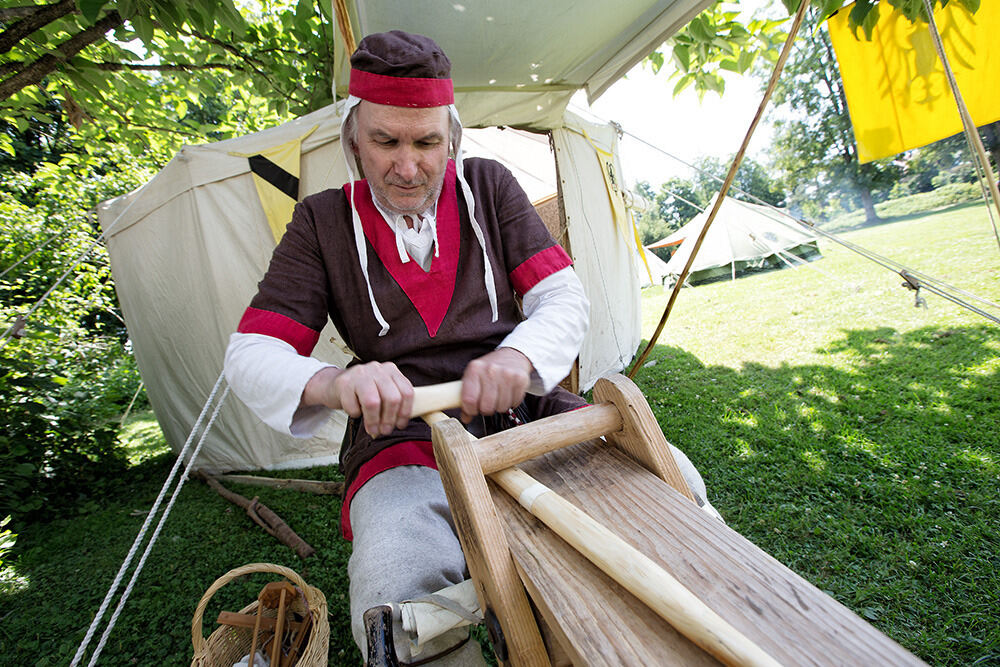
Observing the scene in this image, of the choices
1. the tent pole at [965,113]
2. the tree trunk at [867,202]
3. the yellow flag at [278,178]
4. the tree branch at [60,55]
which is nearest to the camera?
the tent pole at [965,113]

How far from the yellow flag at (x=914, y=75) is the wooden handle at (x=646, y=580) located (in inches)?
94.1

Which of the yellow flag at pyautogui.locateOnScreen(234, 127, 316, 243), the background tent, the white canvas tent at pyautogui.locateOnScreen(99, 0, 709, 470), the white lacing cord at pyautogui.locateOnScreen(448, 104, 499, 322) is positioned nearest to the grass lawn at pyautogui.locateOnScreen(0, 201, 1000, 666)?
the white canvas tent at pyautogui.locateOnScreen(99, 0, 709, 470)

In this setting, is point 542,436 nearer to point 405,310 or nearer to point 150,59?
point 405,310

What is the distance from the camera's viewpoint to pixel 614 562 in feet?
1.87

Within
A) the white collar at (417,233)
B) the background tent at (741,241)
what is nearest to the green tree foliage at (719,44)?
the white collar at (417,233)

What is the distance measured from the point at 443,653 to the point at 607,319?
4444mm

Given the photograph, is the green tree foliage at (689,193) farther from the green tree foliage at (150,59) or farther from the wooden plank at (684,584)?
the wooden plank at (684,584)

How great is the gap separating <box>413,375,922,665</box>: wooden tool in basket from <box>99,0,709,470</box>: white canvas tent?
2208 mm

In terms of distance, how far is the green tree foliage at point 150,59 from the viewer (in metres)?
2.09

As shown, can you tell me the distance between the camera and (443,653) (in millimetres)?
792

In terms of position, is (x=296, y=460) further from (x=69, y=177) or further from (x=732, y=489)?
(x=69, y=177)

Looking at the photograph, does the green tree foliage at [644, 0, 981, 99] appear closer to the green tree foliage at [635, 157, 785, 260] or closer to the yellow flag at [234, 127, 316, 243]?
the yellow flag at [234, 127, 316, 243]

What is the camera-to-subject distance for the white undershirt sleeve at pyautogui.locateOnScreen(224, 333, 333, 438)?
1.05 meters

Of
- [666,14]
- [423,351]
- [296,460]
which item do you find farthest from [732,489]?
[296,460]
